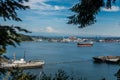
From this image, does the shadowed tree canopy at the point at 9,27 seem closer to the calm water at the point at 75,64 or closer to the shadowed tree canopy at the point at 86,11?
the shadowed tree canopy at the point at 86,11

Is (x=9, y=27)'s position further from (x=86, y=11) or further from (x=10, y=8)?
(x=86, y=11)

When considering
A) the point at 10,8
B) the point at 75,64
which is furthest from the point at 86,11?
the point at 75,64

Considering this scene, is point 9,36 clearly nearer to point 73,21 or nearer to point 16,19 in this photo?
point 16,19

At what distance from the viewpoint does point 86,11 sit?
26.4 feet

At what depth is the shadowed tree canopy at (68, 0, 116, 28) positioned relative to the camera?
784 cm

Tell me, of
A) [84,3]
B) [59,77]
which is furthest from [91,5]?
[59,77]

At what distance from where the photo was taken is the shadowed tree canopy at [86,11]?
25.7 ft

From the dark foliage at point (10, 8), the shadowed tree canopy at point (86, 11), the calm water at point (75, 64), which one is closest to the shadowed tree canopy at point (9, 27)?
the dark foliage at point (10, 8)

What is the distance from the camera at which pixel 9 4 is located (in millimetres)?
5211

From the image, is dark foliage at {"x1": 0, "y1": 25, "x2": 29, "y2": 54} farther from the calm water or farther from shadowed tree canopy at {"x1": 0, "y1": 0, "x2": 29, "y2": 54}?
the calm water

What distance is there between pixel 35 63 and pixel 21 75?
59.1m

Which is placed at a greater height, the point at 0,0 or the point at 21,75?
the point at 0,0

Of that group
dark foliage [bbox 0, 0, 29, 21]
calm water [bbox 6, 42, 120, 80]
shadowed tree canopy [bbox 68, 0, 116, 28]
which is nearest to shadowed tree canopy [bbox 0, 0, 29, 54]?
dark foliage [bbox 0, 0, 29, 21]

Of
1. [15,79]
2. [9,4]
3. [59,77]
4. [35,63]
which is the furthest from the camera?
[35,63]
